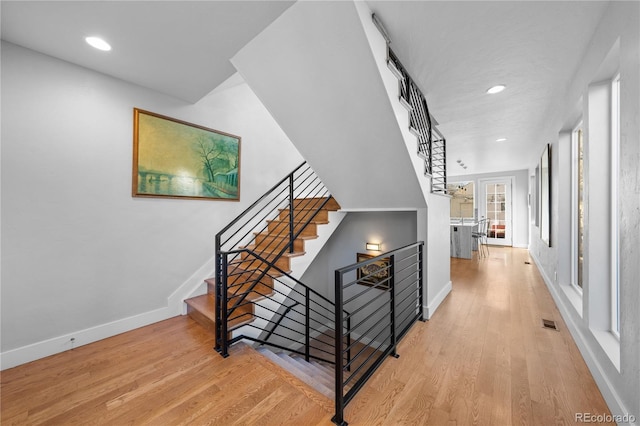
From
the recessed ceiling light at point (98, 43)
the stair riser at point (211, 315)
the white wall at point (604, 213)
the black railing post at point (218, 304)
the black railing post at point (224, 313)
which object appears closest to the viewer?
the white wall at point (604, 213)

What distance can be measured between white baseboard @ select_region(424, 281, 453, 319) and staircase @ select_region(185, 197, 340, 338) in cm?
155

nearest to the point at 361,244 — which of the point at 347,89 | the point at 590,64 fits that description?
the point at 347,89

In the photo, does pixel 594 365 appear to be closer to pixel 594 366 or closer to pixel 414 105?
pixel 594 366

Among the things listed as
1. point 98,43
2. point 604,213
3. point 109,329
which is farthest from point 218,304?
point 604,213

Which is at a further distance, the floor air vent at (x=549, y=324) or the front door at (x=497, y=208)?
the front door at (x=497, y=208)

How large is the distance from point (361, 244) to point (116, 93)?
361 centimetres

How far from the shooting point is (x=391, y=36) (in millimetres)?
1835

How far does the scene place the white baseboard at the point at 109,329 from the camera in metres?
1.99

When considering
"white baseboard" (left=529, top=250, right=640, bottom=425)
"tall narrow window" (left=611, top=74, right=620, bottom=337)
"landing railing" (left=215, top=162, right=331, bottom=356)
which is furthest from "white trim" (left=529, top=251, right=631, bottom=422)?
"landing railing" (left=215, top=162, right=331, bottom=356)

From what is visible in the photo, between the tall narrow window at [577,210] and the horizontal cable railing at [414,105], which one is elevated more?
the horizontal cable railing at [414,105]

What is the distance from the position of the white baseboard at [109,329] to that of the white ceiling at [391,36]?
2.22 meters

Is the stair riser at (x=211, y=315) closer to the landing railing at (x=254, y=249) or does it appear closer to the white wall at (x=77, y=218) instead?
the landing railing at (x=254, y=249)

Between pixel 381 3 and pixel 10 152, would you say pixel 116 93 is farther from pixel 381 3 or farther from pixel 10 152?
pixel 381 3

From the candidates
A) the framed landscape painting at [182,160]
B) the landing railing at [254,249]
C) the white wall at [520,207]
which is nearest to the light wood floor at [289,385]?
the landing railing at [254,249]
